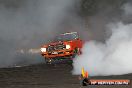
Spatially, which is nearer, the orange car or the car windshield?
the orange car

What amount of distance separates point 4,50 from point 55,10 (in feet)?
37.5

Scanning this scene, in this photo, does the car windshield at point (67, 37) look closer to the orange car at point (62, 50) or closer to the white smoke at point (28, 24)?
the orange car at point (62, 50)

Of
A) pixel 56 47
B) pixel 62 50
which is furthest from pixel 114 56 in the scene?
pixel 56 47

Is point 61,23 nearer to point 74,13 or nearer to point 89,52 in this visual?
point 74,13

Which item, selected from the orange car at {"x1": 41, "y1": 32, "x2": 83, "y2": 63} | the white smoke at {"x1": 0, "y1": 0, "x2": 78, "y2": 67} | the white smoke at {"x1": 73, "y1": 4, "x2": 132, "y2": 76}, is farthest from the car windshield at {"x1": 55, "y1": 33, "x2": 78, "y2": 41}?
the white smoke at {"x1": 0, "y1": 0, "x2": 78, "y2": 67}

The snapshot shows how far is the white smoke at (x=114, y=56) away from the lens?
1330cm

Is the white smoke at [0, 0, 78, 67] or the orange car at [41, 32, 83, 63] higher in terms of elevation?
the white smoke at [0, 0, 78, 67]

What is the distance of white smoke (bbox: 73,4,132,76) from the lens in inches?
523

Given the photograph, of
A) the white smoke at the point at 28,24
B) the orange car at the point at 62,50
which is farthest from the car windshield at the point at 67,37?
the white smoke at the point at 28,24

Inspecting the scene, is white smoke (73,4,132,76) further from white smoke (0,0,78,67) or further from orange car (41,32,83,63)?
white smoke (0,0,78,67)

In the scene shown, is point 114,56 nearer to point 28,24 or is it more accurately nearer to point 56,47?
point 56,47

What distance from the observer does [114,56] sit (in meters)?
13.5

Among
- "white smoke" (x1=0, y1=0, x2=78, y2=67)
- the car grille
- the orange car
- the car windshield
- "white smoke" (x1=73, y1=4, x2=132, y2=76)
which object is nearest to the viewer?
"white smoke" (x1=73, y1=4, x2=132, y2=76)

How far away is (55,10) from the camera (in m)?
39.5
